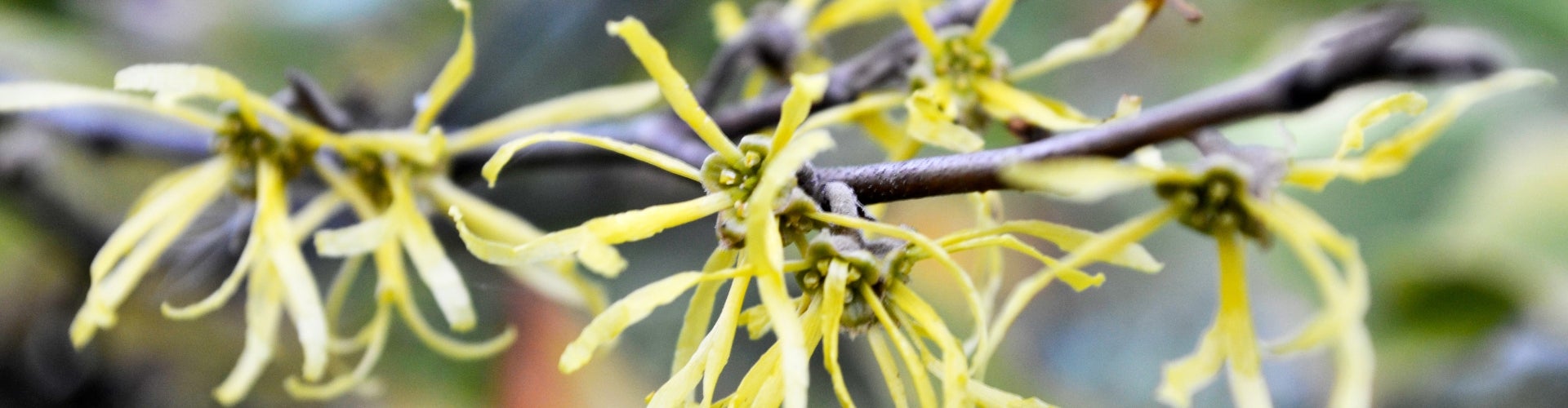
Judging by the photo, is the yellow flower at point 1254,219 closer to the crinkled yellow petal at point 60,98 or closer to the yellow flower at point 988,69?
the yellow flower at point 988,69

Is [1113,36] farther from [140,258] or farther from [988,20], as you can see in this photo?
[140,258]

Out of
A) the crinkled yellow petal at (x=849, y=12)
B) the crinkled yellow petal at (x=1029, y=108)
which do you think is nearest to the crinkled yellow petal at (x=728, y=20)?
the crinkled yellow petal at (x=849, y=12)

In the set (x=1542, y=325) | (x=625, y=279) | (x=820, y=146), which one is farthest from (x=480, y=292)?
(x=1542, y=325)

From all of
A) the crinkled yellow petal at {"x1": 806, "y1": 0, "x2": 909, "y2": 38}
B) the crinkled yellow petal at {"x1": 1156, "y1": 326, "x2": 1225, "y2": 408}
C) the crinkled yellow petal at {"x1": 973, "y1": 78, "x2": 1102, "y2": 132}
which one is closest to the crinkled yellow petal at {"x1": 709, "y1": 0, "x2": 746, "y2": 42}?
the crinkled yellow petal at {"x1": 806, "y1": 0, "x2": 909, "y2": 38}

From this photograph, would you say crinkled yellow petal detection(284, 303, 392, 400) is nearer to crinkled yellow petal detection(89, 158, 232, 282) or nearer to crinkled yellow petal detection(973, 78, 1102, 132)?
crinkled yellow petal detection(89, 158, 232, 282)

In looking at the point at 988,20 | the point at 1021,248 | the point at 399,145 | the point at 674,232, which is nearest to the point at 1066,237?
the point at 1021,248

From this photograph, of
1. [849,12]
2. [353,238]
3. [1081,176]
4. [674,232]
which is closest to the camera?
[1081,176]

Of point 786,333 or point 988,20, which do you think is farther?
point 988,20
